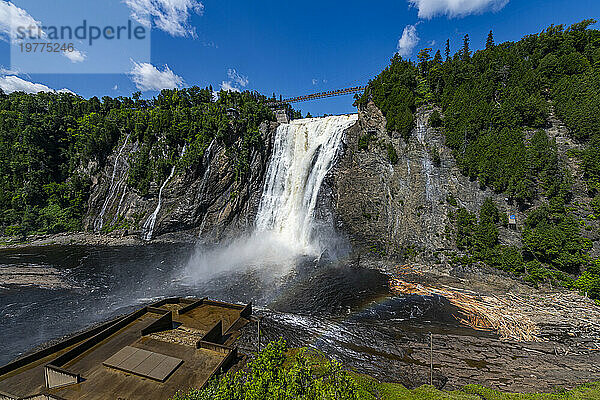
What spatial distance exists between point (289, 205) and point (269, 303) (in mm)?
20643

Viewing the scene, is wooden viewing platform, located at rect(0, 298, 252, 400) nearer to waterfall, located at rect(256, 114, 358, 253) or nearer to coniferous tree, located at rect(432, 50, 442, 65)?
waterfall, located at rect(256, 114, 358, 253)

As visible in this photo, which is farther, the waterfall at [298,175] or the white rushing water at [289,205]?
the waterfall at [298,175]

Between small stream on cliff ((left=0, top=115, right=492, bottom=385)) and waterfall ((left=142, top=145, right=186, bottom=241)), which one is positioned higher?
waterfall ((left=142, top=145, right=186, bottom=241))

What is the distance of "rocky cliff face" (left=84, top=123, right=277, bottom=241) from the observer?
4512 cm

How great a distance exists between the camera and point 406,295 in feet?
80.2

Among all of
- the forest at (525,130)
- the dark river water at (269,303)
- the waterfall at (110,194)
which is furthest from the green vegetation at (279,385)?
the waterfall at (110,194)

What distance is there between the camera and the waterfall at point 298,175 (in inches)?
1543

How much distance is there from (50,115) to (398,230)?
73.0m

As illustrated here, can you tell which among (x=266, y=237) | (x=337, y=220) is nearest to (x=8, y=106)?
(x=266, y=237)

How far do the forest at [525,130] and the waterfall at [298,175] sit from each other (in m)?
9.03

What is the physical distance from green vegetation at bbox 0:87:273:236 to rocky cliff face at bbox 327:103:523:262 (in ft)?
59.0

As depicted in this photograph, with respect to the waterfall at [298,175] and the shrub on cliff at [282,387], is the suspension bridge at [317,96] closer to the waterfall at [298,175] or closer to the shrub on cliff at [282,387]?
the waterfall at [298,175]

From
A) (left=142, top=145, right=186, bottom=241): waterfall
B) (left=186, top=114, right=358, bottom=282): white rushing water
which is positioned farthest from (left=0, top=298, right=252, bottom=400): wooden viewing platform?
(left=142, top=145, right=186, bottom=241): waterfall

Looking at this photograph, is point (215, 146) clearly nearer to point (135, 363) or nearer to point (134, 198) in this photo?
point (134, 198)
